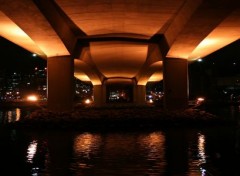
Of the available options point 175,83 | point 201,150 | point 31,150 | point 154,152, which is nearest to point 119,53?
point 175,83

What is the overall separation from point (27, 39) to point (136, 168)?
73.6 ft

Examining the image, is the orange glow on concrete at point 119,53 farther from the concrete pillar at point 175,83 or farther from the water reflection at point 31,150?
the water reflection at point 31,150

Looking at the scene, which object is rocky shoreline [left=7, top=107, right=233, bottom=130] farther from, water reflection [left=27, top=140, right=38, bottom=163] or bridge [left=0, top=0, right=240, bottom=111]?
water reflection [left=27, top=140, right=38, bottom=163]

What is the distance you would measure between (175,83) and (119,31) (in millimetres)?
6343

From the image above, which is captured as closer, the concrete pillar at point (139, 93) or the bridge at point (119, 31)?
the bridge at point (119, 31)

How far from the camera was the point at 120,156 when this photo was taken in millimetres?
11844

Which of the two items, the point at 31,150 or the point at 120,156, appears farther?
the point at 31,150

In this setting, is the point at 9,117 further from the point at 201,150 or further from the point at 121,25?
the point at 201,150

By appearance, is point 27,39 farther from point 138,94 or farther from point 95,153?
point 138,94

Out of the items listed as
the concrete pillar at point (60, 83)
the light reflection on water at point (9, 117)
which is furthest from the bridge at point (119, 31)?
the light reflection on water at point (9, 117)

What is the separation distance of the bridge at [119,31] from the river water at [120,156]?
22.1ft

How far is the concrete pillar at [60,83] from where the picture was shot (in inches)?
1209

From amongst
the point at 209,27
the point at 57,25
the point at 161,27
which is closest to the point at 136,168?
the point at 209,27

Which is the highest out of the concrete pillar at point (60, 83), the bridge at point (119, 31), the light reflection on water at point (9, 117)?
the bridge at point (119, 31)
